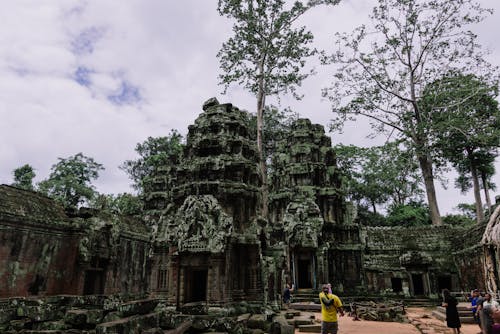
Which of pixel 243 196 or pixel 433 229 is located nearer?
pixel 243 196

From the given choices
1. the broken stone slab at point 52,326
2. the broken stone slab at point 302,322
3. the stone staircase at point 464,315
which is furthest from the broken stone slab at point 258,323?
the stone staircase at point 464,315

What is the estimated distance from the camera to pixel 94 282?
16.6 metres

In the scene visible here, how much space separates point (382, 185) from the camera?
3450 centimetres

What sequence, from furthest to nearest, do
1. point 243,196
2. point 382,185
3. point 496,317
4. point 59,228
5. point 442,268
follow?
1. point 382,185
2. point 442,268
3. point 59,228
4. point 243,196
5. point 496,317

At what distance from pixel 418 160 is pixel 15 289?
2335 centimetres

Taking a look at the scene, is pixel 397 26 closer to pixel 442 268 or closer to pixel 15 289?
pixel 442 268

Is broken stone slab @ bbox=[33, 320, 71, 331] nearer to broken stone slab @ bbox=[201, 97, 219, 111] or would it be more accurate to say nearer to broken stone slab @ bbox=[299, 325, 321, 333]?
broken stone slab @ bbox=[299, 325, 321, 333]

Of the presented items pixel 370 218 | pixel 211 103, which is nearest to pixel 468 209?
pixel 370 218

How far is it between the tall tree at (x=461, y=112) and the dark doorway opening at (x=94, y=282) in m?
20.5

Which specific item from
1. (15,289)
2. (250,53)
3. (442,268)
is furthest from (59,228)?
(442,268)

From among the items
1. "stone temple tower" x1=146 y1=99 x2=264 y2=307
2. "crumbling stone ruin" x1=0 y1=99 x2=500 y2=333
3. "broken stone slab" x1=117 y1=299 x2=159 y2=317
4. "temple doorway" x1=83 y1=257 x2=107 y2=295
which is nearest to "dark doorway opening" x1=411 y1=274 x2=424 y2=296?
"crumbling stone ruin" x1=0 y1=99 x2=500 y2=333

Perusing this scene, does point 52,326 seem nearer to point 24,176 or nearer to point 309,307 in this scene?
point 309,307

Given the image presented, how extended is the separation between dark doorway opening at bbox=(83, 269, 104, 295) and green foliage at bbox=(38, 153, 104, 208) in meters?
15.7

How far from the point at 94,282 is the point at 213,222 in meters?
9.40
